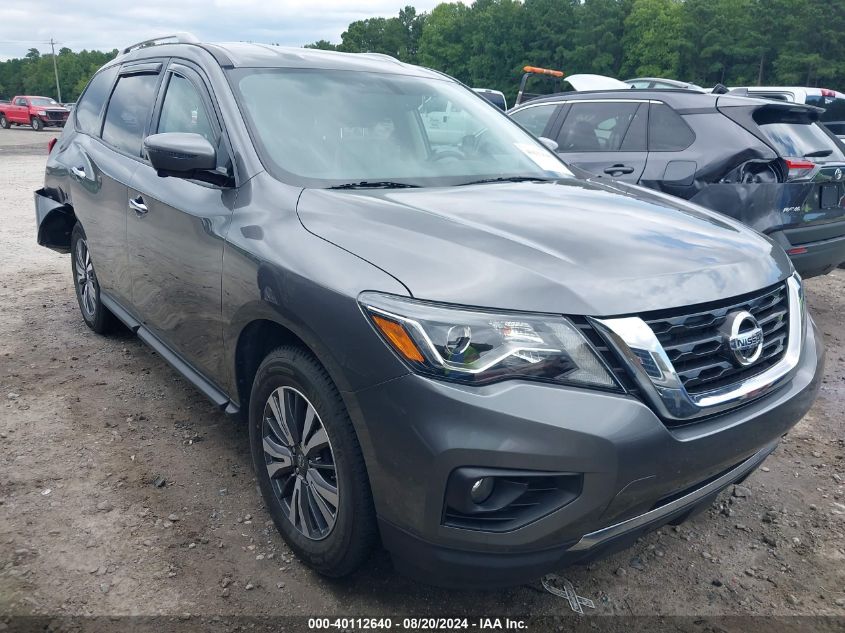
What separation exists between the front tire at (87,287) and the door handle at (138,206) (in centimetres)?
119

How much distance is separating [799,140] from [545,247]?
13.5ft

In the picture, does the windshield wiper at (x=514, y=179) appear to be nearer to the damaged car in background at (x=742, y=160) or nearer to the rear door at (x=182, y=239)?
the rear door at (x=182, y=239)

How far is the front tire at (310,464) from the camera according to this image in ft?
6.91

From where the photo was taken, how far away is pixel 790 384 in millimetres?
2277

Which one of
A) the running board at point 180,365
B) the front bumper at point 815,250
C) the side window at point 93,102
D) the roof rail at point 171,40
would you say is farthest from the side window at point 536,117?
the running board at point 180,365

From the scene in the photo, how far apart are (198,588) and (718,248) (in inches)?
83.2

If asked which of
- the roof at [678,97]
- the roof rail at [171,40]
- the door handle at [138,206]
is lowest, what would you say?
the door handle at [138,206]

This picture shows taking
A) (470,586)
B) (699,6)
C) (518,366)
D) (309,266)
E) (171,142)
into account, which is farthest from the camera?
(699,6)

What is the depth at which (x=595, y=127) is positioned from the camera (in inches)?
247

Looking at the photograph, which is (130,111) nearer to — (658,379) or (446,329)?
(446,329)

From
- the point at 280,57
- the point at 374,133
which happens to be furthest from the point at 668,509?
the point at 280,57

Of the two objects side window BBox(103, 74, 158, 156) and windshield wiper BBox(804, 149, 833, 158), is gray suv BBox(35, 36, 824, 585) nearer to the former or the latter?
side window BBox(103, 74, 158, 156)

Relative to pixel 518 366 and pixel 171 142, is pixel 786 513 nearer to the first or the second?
pixel 518 366

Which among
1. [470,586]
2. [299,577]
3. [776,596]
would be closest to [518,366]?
[470,586]
